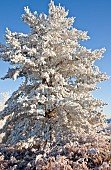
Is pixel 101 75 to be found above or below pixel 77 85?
above

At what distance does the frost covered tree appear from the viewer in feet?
52.0

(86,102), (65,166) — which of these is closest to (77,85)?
(86,102)

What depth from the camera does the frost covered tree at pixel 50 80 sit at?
52.0 feet

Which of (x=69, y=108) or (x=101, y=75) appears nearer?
(x=69, y=108)

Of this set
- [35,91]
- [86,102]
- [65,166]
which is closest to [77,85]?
[86,102]

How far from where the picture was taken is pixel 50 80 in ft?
57.3

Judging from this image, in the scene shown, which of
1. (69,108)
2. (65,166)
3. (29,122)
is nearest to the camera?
(65,166)

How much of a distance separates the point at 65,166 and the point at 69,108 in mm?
10022

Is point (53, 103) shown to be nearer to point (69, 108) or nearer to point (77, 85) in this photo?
point (69, 108)

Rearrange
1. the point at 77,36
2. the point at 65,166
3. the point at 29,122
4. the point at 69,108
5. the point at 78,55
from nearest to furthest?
the point at 65,166 → the point at 69,108 → the point at 29,122 → the point at 78,55 → the point at 77,36

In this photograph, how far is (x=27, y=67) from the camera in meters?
17.1

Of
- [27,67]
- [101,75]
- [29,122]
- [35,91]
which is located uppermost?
[101,75]

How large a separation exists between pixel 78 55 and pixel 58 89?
3.09 meters

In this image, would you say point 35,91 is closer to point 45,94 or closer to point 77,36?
point 45,94
